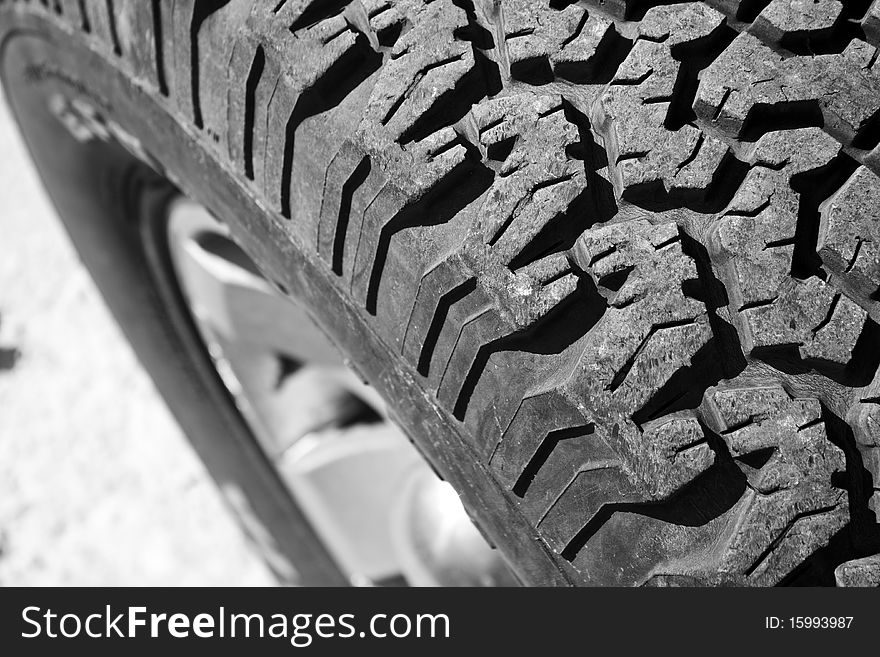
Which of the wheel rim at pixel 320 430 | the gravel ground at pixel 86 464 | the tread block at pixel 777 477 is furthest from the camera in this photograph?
the gravel ground at pixel 86 464

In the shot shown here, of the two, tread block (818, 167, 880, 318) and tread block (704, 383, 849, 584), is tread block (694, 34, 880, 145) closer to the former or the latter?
tread block (818, 167, 880, 318)

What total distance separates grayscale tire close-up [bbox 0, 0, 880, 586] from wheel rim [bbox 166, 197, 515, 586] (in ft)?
1.42

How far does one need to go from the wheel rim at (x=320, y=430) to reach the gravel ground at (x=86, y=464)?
37 cm

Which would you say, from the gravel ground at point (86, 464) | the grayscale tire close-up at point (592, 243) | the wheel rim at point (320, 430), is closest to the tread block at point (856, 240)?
the grayscale tire close-up at point (592, 243)

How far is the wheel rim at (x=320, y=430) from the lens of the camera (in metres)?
1.27

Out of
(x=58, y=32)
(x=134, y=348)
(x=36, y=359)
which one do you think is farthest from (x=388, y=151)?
(x=36, y=359)

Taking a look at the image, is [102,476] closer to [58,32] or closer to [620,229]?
[58,32]

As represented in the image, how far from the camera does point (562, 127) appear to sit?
656 millimetres

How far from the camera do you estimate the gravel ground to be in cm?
175

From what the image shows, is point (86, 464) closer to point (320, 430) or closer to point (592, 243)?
point (320, 430)

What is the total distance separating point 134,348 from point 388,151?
0.89m

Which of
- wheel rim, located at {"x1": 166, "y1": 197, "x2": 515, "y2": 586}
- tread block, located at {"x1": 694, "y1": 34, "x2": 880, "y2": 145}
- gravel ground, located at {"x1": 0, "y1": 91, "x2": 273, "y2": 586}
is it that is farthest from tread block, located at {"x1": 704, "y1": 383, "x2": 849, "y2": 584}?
gravel ground, located at {"x1": 0, "y1": 91, "x2": 273, "y2": 586}

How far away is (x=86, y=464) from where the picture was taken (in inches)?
74.6

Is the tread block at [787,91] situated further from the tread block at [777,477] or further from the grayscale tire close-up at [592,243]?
the tread block at [777,477]
